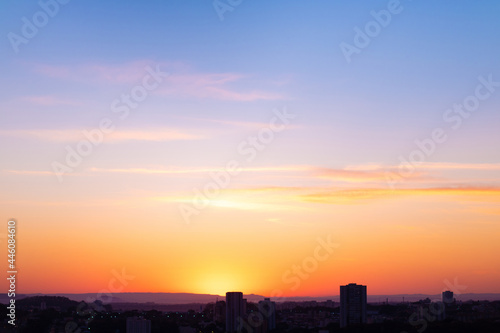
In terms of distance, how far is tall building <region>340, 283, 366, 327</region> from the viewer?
177ft

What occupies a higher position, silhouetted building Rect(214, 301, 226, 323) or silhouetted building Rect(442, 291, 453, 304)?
silhouetted building Rect(442, 291, 453, 304)

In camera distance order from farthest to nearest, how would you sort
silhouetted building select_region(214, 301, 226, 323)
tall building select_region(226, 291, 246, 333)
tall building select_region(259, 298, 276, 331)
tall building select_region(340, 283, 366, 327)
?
silhouetted building select_region(214, 301, 226, 323)
tall building select_region(340, 283, 366, 327)
tall building select_region(226, 291, 246, 333)
tall building select_region(259, 298, 276, 331)

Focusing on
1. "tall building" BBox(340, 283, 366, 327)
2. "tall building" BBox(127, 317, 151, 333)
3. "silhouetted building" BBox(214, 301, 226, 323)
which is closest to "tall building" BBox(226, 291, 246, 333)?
"silhouetted building" BBox(214, 301, 226, 323)

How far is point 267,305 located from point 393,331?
77.0 feet

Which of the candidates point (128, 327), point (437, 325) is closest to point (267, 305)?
point (128, 327)

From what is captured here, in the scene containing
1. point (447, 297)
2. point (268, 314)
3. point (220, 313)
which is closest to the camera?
point (268, 314)

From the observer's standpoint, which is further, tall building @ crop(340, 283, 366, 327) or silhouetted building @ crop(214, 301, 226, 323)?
silhouetted building @ crop(214, 301, 226, 323)

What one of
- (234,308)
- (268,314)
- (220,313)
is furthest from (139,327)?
(220,313)

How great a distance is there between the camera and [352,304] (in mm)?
54688

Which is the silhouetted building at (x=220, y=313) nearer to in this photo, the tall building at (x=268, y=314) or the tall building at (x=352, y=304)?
the tall building at (x=268, y=314)

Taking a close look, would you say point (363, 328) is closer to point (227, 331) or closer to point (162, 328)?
point (227, 331)

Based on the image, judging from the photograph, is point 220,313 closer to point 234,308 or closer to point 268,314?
point 234,308

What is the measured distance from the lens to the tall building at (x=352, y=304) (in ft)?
177

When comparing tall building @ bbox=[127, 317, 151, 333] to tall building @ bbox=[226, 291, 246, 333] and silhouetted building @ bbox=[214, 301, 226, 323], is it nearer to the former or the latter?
tall building @ bbox=[226, 291, 246, 333]
